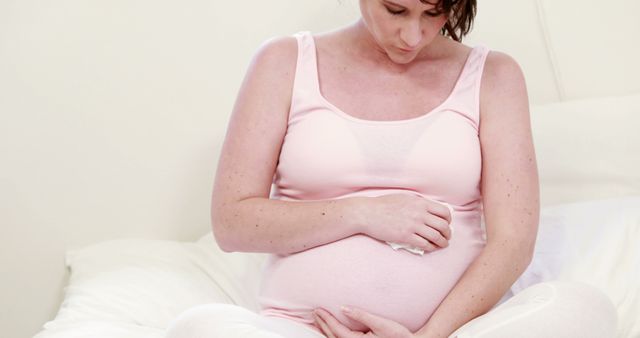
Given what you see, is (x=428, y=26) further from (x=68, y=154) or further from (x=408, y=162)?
(x=68, y=154)

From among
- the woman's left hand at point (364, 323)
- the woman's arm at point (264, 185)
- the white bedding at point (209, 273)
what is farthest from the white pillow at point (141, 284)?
the woman's left hand at point (364, 323)

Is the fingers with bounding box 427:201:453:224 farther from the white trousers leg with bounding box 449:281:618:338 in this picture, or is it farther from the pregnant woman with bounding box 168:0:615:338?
the white trousers leg with bounding box 449:281:618:338

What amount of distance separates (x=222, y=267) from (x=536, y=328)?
89 centimetres

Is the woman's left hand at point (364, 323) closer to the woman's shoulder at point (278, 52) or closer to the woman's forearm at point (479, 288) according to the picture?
the woman's forearm at point (479, 288)

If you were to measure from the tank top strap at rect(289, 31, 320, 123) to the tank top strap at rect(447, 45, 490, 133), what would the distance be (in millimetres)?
229

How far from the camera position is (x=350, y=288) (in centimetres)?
152

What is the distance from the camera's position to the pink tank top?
5.01 feet

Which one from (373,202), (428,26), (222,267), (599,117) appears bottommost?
(222,267)

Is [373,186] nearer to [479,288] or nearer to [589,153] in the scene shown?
[479,288]

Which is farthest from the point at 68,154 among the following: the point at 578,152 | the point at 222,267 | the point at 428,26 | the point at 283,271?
the point at 578,152

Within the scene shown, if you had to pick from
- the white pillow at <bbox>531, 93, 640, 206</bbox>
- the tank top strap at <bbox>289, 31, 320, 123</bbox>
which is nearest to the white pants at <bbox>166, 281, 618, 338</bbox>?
the tank top strap at <bbox>289, 31, 320, 123</bbox>

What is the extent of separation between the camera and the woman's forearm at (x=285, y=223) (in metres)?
1.54

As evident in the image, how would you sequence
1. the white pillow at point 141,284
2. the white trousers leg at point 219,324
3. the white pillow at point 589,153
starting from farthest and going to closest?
the white pillow at point 589,153, the white pillow at point 141,284, the white trousers leg at point 219,324

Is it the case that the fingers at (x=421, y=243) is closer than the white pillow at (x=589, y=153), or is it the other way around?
the fingers at (x=421, y=243)
